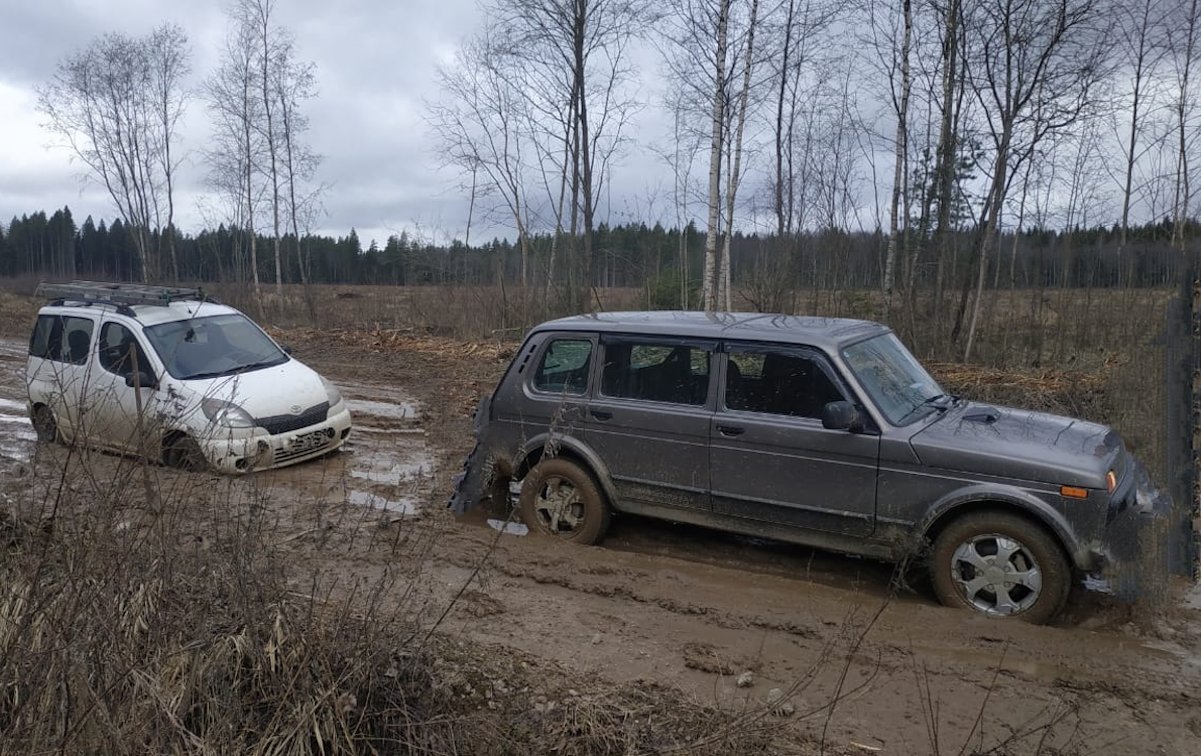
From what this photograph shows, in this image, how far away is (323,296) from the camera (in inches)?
1169

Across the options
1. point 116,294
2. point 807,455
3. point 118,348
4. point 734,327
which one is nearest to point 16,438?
point 116,294

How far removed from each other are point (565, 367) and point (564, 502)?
1.02 metres

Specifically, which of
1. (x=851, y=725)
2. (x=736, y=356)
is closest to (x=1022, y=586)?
(x=851, y=725)

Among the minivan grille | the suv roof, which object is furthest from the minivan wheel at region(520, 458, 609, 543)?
the minivan grille

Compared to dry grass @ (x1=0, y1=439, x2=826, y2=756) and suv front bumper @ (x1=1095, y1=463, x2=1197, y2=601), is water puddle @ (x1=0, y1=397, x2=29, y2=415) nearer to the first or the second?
dry grass @ (x1=0, y1=439, x2=826, y2=756)

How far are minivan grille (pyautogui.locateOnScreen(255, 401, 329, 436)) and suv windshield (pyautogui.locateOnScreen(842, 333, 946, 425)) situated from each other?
5504mm

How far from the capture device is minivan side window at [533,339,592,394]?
630 cm

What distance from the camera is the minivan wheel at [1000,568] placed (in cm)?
473

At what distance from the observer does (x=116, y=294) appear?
9367 mm

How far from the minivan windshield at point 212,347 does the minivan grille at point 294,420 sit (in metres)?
0.63

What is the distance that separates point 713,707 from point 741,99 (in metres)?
15.5

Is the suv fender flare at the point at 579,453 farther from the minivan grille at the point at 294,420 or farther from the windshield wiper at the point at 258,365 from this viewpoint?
the windshield wiper at the point at 258,365

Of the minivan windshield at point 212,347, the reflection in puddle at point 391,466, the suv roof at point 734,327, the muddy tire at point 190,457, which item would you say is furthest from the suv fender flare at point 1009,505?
the minivan windshield at point 212,347

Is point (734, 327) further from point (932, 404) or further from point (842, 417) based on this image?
point (932, 404)
